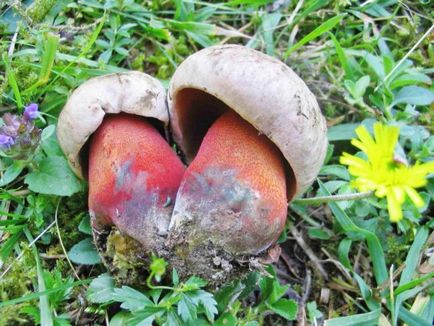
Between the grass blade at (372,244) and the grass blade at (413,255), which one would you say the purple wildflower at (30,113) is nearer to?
the grass blade at (372,244)

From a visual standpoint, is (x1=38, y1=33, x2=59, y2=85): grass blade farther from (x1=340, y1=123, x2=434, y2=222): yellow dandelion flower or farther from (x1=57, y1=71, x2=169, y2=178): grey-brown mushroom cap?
(x1=340, y1=123, x2=434, y2=222): yellow dandelion flower

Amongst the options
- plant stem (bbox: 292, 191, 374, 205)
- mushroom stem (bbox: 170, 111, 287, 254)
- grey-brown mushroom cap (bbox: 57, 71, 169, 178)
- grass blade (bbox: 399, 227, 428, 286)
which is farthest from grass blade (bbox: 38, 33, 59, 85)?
grass blade (bbox: 399, 227, 428, 286)

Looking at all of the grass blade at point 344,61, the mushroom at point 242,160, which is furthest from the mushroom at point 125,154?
the grass blade at point 344,61

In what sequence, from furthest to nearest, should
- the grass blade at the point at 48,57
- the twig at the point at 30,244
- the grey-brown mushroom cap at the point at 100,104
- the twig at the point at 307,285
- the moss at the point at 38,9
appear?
the moss at the point at 38,9 → the twig at the point at 307,285 → the grass blade at the point at 48,57 → the twig at the point at 30,244 → the grey-brown mushroom cap at the point at 100,104

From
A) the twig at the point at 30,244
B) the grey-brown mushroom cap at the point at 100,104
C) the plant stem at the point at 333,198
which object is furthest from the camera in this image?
the twig at the point at 30,244

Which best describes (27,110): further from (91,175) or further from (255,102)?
(255,102)

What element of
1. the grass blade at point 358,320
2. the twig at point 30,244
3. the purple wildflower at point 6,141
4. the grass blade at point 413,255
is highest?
the purple wildflower at point 6,141
